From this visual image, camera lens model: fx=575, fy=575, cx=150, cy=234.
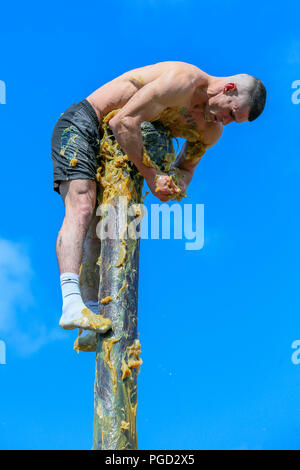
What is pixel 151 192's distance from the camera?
497cm

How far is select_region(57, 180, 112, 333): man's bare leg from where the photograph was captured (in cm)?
445

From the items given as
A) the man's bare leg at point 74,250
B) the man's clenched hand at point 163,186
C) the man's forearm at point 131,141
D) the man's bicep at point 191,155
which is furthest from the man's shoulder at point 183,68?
the man's bare leg at point 74,250

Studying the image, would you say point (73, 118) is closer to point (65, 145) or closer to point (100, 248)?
point (65, 145)

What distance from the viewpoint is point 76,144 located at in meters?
4.91

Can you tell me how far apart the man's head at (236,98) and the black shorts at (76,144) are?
1054 millimetres

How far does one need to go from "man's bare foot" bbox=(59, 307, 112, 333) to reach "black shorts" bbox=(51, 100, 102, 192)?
3.78 ft

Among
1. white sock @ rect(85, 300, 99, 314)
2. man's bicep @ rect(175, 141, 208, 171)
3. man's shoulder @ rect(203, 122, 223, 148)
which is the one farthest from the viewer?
man's bicep @ rect(175, 141, 208, 171)

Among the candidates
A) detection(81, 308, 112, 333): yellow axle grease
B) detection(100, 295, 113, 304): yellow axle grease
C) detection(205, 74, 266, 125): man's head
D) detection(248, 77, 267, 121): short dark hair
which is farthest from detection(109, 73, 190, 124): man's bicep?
detection(81, 308, 112, 333): yellow axle grease

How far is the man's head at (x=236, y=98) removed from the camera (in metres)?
4.90

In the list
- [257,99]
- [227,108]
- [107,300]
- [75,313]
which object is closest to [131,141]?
[227,108]

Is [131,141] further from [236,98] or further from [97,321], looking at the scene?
[97,321]

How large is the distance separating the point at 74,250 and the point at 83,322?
0.60m

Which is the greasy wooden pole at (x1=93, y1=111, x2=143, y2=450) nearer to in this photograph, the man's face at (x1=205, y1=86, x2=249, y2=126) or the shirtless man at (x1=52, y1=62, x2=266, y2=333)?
the shirtless man at (x1=52, y1=62, x2=266, y2=333)
